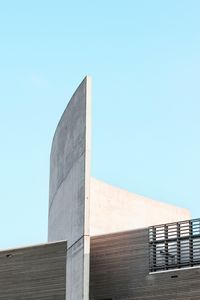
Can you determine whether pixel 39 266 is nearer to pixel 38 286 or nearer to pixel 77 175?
pixel 38 286

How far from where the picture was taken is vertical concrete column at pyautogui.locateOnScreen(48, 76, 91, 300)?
1723 cm

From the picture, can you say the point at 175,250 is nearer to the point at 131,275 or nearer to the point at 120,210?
the point at 131,275

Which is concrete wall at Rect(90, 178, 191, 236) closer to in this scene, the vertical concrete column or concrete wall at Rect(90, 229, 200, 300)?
the vertical concrete column

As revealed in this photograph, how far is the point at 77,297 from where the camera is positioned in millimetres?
17094

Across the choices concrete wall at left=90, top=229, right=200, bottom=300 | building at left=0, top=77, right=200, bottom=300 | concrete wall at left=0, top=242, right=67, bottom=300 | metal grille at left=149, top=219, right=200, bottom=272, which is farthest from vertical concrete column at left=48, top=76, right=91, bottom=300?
metal grille at left=149, top=219, right=200, bottom=272

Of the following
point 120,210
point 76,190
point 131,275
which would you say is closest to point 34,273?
point 76,190

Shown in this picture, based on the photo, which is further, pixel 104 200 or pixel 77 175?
pixel 104 200

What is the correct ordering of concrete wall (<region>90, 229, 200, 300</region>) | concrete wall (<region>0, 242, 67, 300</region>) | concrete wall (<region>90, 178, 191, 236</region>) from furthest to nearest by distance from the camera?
concrete wall (<region>90, 178, 191, 236</region>), concrete wall (<region>0, 242, 67, 300</region>), concrete wall (<region>90, 229, 200, 300</region>)

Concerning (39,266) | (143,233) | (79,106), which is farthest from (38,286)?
(79,106)

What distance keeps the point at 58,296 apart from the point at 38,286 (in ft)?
2.01

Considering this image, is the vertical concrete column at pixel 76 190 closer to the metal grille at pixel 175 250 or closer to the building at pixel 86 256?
the building at pixel 86 256

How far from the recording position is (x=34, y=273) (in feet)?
61.7

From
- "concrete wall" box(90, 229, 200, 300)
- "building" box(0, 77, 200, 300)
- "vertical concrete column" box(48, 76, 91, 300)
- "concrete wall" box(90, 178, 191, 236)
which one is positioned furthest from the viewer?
"concrete wall" box(90, 178, 191, 236)

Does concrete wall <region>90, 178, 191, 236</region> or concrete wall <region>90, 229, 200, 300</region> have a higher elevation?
concrete wall <region>90, 178, 191, 236</region>
